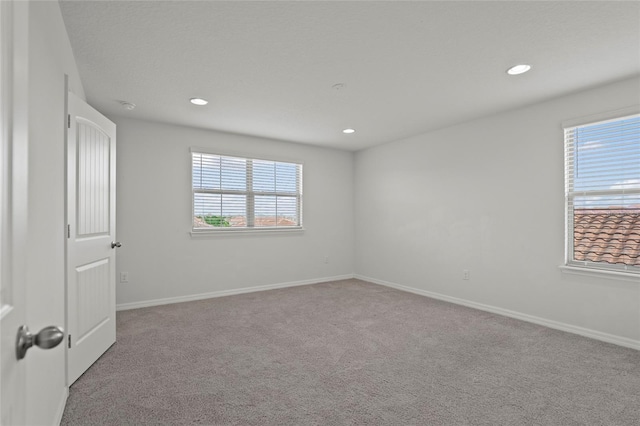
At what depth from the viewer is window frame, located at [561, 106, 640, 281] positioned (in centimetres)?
285

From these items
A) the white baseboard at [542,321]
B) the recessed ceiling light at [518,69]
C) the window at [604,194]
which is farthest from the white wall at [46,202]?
the window at [604,194]

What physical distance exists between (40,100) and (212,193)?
10.2 feet

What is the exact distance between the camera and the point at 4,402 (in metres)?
0.58

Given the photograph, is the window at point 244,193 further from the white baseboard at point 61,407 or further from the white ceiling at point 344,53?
the white baseboard at point 61,407

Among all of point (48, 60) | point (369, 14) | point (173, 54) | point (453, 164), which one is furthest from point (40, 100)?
point (453, 164)

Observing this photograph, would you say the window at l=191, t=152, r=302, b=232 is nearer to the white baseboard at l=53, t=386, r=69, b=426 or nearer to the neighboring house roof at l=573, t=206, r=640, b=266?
the white baseboard at l=53, t=386, r=69, b=426

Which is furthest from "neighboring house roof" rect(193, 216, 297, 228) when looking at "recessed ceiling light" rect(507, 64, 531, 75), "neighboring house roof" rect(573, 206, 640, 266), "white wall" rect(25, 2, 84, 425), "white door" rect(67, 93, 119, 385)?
"neighboring house roof" rect(573, 206, 640, 266)

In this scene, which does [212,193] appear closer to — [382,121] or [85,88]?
[85,88]

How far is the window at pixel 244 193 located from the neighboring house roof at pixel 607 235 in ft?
12.2

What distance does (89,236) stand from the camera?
243cm

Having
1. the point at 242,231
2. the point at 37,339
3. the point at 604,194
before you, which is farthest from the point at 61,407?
the point at 604,194

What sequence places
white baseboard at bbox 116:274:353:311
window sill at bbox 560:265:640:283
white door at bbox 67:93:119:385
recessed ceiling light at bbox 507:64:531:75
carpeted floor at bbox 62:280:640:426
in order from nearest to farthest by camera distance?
carpeted floor at bbox 62:280:640:426 → white door at bbox 67:93:119:385 → recessed ceiling light at bbox 507:64:531:75 → window sill at bbox 560:265:640:283 → white baseboard at bbox 116:274:353:311

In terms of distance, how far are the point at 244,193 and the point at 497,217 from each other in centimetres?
348

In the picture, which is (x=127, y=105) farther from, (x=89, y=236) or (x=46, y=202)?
(x=46, y=202)
